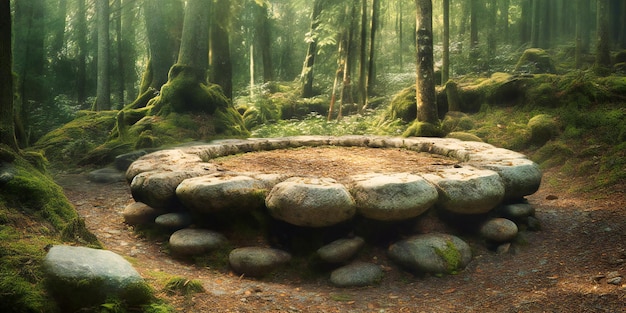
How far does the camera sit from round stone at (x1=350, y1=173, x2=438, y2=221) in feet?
16.1

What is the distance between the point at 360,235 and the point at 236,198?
1.44 m

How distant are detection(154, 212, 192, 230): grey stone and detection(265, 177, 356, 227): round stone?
128cm

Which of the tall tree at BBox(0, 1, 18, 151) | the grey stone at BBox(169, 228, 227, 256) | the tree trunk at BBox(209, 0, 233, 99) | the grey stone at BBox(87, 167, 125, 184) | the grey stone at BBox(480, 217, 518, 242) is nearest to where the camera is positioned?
the tall tree at BBox(0, 1, 18, 151)

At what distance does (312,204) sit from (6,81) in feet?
11.1

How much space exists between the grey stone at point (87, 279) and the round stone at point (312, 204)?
1.79m

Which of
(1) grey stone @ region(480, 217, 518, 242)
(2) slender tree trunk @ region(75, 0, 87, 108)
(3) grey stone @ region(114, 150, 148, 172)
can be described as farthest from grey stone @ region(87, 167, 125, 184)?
(2) slender tree trunk @ region(75, 0, 87, 108)

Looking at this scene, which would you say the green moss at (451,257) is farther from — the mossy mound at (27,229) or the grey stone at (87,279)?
the mossy mound at (27,229)

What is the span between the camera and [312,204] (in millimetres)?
4789

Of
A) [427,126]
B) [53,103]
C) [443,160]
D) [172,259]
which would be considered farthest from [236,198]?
[53,103]

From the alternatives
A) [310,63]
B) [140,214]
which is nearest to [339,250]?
[140,214]

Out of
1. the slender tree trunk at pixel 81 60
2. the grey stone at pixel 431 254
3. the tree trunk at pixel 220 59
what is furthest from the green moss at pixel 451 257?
the slender tree trunk at pixel 81 60

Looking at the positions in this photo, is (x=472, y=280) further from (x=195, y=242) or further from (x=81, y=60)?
(x=81, y=60)

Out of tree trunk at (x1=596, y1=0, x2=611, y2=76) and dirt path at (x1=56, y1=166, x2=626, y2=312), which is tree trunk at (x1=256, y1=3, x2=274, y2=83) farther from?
dirt path at (x1=56, y1=166, x2=626, y2=312)

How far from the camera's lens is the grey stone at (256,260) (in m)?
4.87
